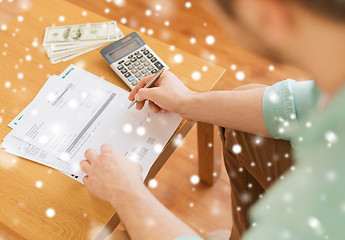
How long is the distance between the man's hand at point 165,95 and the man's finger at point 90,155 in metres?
0.17

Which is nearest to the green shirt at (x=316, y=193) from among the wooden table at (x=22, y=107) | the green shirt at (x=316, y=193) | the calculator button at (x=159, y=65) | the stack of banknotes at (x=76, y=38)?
the green shirt at (x=316, y=193)

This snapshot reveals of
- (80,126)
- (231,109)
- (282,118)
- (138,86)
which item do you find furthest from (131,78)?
(282,118)

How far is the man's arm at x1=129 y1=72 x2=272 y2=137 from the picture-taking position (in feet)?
3.02

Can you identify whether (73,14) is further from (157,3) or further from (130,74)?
(157,3)

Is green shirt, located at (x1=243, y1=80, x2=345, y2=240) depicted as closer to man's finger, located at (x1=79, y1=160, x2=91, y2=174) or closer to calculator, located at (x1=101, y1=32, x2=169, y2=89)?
man's finger, located at (x1=79, y1=160, x2=91, y2=174)

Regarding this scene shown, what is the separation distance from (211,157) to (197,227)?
265mm

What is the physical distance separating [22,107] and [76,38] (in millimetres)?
262

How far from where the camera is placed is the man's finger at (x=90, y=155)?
34.8 inches

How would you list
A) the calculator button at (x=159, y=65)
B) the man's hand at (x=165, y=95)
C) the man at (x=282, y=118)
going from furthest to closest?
the calculator button at (x=159, y=65), the man's hand at (x=165, y=95), the man at (x=282, y=118)

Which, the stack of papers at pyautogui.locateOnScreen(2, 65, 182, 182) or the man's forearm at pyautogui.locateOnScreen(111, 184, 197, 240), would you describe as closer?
the man's forearm at pyautogui.locateOnScreen(111, 184, 197, 240)

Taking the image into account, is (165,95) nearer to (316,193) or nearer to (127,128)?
(127,128)

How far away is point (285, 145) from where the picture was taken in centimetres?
91

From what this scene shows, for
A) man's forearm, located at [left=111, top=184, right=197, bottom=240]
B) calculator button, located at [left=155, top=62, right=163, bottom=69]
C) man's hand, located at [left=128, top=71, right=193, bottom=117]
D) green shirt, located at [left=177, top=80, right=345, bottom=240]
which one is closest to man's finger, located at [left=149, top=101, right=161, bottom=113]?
man's hand, located at [left=128, top=71, right=193, bottom=117]

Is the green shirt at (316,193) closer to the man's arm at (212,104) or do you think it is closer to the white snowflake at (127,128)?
the man's arm at (212,104)
